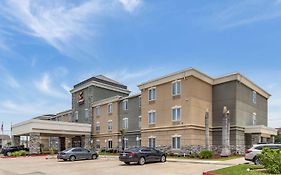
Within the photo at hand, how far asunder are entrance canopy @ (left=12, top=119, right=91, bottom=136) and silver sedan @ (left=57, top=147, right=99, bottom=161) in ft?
55.7

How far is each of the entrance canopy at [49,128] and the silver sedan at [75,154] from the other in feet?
55.7

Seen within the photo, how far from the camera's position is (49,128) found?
51656mm

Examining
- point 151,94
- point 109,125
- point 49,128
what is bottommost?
point 49,128

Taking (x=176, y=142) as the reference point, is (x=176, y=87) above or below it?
above

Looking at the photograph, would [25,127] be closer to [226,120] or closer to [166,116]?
[166,116]

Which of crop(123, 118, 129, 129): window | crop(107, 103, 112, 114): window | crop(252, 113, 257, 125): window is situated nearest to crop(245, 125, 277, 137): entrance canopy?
crop(252, 113, 257, 125): window

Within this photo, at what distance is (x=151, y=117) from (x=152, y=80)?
470 centimetres

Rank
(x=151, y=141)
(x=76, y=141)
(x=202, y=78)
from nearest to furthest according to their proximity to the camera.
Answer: (x=202, y=78) → (x=151, y=141) → (x=76, y=141)

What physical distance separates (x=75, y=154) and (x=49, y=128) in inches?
730

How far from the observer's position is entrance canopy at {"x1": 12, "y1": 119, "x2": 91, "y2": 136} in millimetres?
50000

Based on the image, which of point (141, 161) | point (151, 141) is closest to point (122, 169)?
point (141, 161)

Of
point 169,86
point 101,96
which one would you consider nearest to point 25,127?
point 101,96

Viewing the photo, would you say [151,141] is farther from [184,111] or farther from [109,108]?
[109,108]

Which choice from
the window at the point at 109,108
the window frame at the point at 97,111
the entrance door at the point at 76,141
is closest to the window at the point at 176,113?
the window at the point at 109,108
